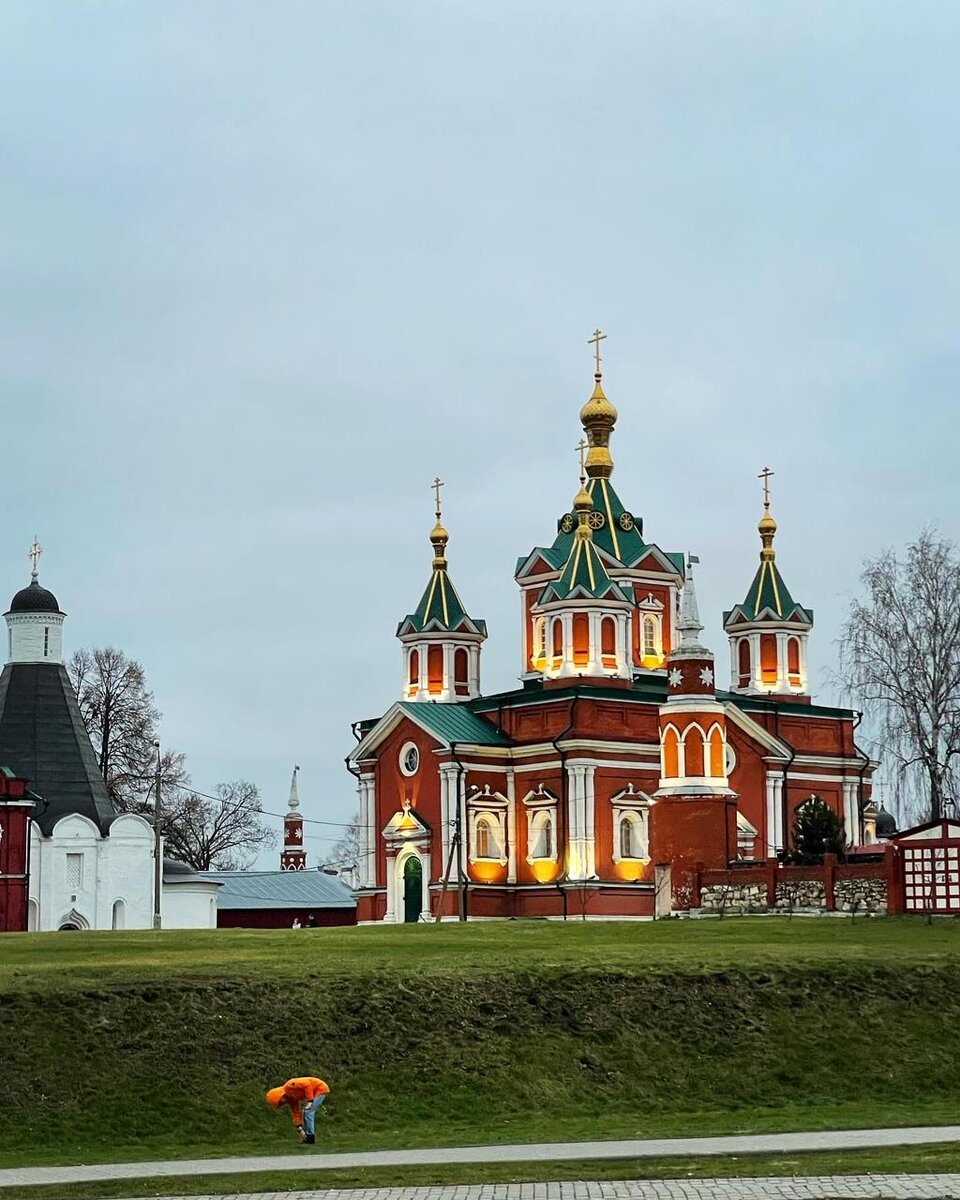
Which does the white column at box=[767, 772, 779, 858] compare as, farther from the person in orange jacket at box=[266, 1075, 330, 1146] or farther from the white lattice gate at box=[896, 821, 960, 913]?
the person in orange jacket at box=[266, 1075, 330, 1146]

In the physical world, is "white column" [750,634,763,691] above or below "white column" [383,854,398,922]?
above

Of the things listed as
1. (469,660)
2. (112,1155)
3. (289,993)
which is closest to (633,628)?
(469,660)

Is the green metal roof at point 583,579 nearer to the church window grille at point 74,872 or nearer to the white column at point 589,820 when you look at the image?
the white column at point 589,820

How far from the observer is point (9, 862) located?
2048 inches

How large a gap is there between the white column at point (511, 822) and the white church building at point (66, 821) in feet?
27.4

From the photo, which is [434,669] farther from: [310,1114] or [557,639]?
[310,1114]

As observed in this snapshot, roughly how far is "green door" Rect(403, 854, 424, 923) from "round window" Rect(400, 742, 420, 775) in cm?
255

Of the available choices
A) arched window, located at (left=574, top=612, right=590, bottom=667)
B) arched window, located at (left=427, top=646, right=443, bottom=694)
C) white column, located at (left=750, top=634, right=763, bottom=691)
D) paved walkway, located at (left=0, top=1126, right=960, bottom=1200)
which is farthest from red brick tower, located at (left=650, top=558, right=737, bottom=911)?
paved walkway, located at (left=0, top=1126, right=960, bottom=1200)

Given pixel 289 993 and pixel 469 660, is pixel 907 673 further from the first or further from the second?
pixel 289 993

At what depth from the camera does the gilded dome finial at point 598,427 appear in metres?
63.7

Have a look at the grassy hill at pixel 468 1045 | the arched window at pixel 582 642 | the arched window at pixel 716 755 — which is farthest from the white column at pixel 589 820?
the grassy hill at pixel 468 1045

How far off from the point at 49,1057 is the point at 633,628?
4111cm

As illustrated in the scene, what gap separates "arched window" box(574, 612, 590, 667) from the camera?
56.9 m

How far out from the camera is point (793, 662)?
2504 inches
